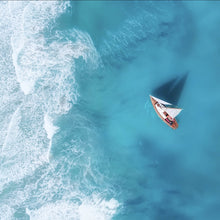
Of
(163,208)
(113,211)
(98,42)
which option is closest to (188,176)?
(163,208)

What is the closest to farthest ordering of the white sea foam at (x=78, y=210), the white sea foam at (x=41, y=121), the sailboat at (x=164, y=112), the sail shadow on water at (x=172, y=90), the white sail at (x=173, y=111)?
the white sea foam at (x=78, y=210) → the white sea foam at (x=41, y=121) → the white sail at (x=173, y=111) → the sailboat at (x=164, y=112) → the sail shadow on water at (x=172, y=90)

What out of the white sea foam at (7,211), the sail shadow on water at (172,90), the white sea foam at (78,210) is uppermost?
the sail shadow on water at (172,90)

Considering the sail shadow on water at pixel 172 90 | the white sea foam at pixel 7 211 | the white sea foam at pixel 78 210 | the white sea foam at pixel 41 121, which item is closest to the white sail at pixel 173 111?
the sail shadow on water at pixel 172 90

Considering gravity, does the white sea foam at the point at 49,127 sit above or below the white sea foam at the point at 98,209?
above

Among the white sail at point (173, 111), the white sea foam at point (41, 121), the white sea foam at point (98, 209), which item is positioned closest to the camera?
the white sea foam at point (41, 121)

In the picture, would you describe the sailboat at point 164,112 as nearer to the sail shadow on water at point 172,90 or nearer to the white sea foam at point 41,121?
the sail shadow on water at point 172,90

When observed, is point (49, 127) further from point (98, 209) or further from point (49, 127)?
point (98, 209)

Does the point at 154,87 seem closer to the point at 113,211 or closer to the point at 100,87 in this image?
the point at 100,87

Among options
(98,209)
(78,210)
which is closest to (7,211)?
(78,210)
